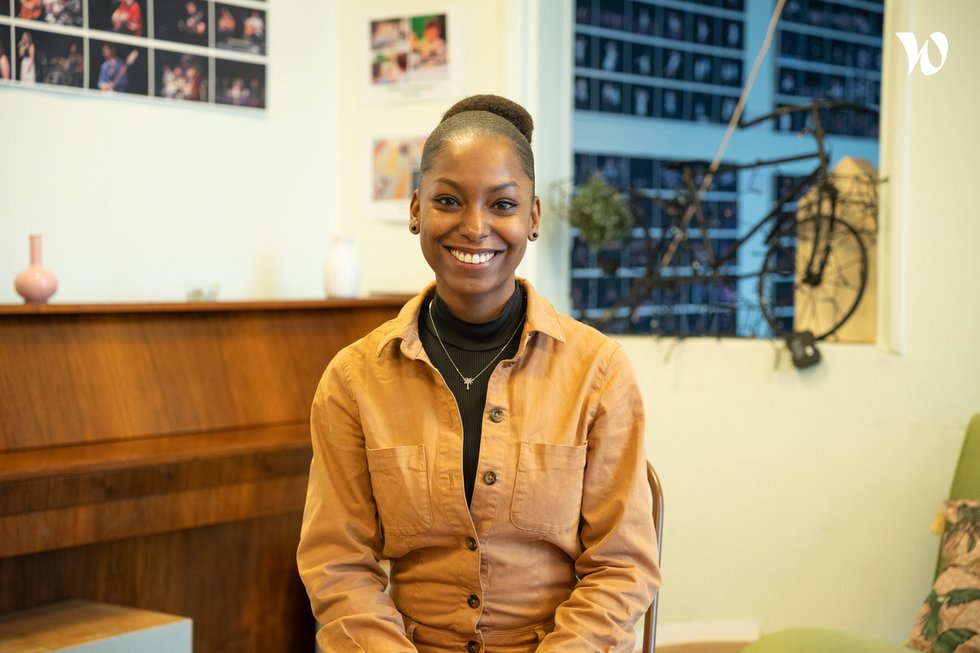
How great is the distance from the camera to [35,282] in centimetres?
279

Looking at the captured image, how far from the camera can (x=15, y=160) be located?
2.99 meters

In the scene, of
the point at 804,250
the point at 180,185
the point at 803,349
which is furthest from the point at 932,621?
the point at 180,185

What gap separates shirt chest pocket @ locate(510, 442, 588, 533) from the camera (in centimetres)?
157

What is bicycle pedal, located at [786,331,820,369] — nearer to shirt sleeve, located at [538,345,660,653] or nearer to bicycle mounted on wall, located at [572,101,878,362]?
bicycle mounted on wall, located at [572,101,878,362]

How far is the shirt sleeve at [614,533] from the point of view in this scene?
154 cm

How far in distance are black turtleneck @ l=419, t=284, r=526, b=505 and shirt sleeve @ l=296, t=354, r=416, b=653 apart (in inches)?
6.1

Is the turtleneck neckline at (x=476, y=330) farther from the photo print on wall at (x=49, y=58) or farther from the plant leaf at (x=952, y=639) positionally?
the photo print on wall at (x=49, y=58)

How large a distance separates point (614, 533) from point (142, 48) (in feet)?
7.88

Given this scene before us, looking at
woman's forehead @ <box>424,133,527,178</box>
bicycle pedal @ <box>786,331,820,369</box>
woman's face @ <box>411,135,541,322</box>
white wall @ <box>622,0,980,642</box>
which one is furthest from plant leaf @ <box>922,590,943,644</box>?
woman's forehead @ <box>424,133,527,178</box>

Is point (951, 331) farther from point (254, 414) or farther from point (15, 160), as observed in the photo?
point (15, 160)

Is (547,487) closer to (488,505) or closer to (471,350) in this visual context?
(488,505)

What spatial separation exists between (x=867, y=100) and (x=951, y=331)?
2708mm

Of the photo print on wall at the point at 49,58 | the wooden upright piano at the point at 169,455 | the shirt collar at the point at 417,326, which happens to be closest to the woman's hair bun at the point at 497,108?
the shirt collar at the point at 417,326

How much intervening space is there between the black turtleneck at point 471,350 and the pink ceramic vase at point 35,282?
1529mm
